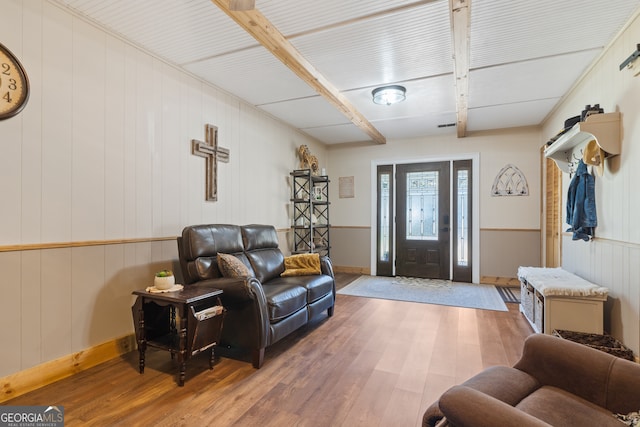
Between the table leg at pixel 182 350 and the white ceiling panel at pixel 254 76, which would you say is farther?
the white ceiling panel at pixel 254 76

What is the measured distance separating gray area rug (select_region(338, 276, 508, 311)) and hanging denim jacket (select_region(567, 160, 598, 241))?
1.35 m

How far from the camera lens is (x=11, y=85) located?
6.27 feet

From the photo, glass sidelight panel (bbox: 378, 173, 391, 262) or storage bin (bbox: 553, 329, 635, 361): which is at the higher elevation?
glass sidelight panel (bbox: 378, 173, 391, 262)

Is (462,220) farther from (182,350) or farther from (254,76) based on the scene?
(182,350)

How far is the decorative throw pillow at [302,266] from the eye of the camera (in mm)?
3412

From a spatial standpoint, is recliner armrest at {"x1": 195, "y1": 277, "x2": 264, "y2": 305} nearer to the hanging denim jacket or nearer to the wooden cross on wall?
the wooden cross on wall

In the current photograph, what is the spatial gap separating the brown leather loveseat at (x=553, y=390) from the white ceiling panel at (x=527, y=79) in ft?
8.82

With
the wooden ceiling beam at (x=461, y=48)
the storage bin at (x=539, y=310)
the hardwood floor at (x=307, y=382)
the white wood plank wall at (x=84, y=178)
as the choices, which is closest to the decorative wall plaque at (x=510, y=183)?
the wooden ceiling beam at (x=461, y=48)

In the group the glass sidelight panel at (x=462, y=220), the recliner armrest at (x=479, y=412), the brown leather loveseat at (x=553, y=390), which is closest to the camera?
the recliner armrest at (x=479, y=412)

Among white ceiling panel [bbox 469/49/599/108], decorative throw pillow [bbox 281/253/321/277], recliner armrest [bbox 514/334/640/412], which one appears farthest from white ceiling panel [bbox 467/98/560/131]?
recliner armrest [bbox 514/334/640/412]

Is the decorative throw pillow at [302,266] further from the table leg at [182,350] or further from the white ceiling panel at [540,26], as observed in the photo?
the white ceiling panel at [540,26]

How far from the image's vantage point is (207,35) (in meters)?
2.51

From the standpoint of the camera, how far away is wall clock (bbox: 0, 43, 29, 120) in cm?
187

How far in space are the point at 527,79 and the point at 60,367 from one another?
4776mm
